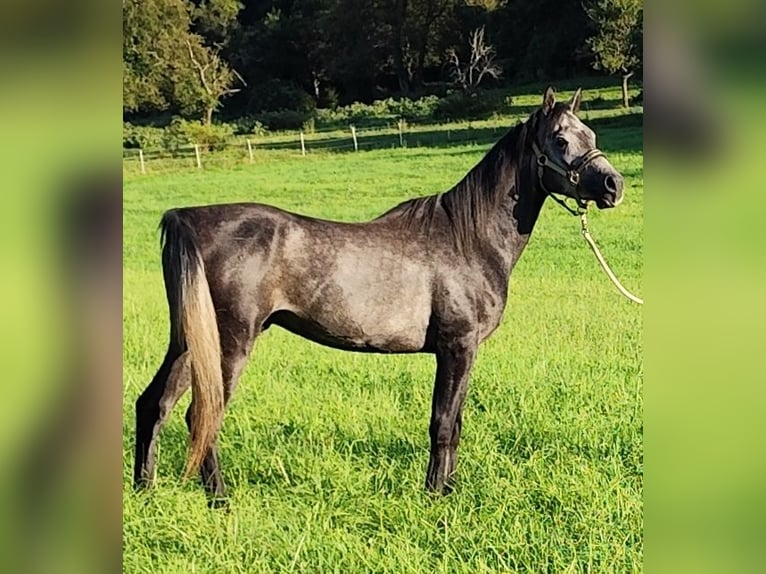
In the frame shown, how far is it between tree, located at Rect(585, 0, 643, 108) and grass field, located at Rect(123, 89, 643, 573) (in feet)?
0.46

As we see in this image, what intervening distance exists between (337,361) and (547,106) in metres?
0.91

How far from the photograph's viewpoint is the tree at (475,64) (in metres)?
2.06

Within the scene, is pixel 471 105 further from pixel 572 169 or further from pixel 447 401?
pixel 447 401

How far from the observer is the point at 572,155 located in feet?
6.37

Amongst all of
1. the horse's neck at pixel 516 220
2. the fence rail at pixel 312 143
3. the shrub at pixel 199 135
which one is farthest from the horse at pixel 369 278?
the shrub at pixel 199 135

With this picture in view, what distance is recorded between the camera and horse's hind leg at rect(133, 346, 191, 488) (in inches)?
82.4

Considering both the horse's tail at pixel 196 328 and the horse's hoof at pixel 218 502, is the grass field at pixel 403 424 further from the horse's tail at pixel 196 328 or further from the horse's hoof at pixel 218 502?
the horse's tail at pixel 196 328

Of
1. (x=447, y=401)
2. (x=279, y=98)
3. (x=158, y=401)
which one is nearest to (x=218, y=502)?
(x=158, y=401)

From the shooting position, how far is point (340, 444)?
7.22ft

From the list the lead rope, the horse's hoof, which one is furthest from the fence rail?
the horse's hoof
